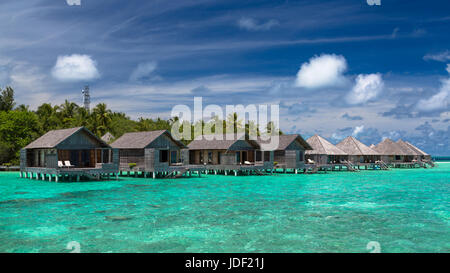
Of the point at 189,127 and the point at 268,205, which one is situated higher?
the point at 189,127

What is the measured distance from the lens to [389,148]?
239 feet

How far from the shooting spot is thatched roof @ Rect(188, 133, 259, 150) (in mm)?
→ 44994

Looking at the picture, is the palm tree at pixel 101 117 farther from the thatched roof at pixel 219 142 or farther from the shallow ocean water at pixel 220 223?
the shallow ocean water at pixel 220 223

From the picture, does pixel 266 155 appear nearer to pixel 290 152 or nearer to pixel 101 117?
pixel 290 152

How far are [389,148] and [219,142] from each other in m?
40.5

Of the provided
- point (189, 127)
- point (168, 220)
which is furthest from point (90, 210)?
point (189, 127)

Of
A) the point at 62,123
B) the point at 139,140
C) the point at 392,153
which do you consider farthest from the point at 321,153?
the point at 62,123

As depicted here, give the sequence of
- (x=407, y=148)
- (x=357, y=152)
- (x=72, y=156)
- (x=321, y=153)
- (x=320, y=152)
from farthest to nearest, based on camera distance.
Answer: (x=407, y=148), (x=357, y=152), (x=320, y=152), (x=321, y=153), (x=72, y=156)

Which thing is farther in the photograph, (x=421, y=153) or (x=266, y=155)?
(x=421, y=153)

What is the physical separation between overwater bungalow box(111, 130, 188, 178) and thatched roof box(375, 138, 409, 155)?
1799 inches

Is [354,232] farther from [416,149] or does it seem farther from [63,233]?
[416,149]
